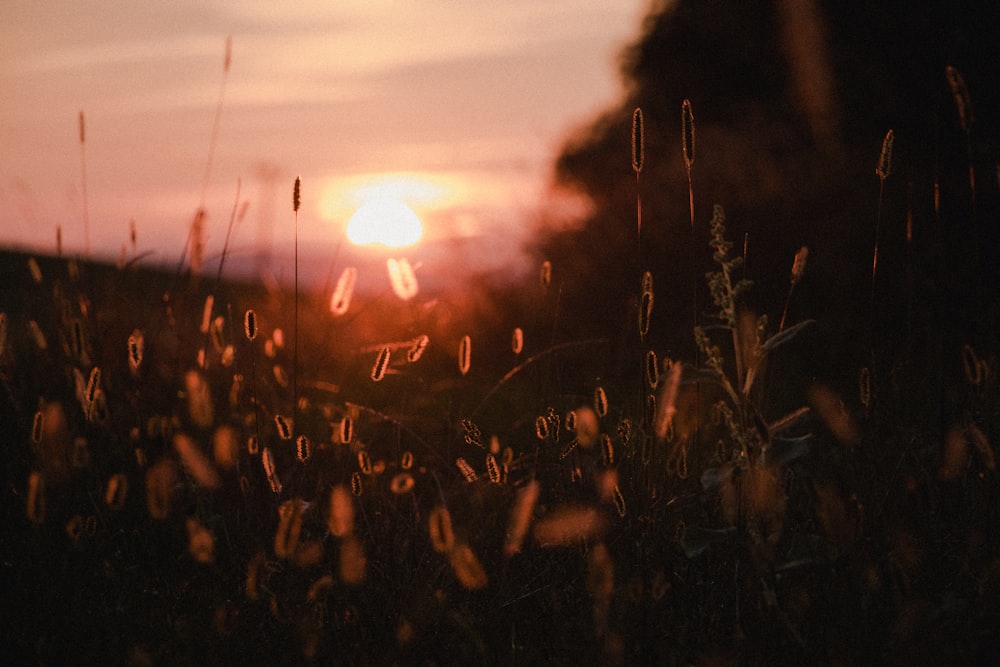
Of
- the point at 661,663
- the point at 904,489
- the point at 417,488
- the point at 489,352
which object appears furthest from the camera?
the point at 489,352

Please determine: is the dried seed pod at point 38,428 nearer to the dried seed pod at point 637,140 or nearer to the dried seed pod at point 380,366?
the dried seed pod at point 380,366

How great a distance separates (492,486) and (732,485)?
2.36ft

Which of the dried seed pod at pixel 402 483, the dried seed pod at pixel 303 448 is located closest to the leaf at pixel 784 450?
the dried seed pod at pixel 402 483

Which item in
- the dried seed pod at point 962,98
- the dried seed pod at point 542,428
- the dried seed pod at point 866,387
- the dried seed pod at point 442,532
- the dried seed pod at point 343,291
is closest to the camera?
the dried seed pod at point 442,532

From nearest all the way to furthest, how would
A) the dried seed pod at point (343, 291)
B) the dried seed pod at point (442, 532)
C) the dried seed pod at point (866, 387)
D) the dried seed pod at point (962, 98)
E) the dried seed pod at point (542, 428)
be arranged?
1. the dried seed pod at point (442, 532)
2. the dried seed pod at point (962, 98)
3. the dried seed pod at point (866, 387)
4. the dried seed pod at point (542, 428)
5. the dried seed pod at point (343, 291)

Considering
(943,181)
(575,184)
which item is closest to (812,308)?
(943,181)

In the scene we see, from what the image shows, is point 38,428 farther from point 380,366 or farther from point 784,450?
point 784,450

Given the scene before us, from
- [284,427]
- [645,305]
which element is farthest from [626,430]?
[284,427]

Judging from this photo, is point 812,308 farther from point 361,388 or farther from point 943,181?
point 361,388

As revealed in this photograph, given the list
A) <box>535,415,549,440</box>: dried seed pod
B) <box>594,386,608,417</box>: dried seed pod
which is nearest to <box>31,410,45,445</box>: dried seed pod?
<box>535,415,549,440</box>: dried seed pod

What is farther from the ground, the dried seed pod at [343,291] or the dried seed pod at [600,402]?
the dried seed pod at [343,291]

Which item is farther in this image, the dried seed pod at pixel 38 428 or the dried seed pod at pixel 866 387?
the dried seed pod at pixel 38 428

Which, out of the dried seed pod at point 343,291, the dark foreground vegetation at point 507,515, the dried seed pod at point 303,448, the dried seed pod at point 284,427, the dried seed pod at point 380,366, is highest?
the dried seed pod at point 343,291

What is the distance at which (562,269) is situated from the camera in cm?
554
